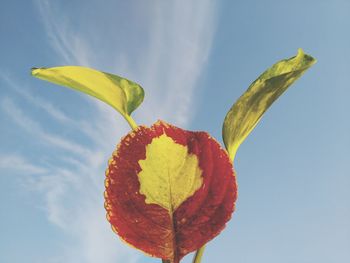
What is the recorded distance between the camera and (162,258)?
2.16 feet

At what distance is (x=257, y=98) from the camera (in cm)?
72

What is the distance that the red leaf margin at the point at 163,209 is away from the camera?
2.05 feet

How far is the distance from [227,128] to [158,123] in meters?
0.16

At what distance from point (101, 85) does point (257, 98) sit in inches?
9.9

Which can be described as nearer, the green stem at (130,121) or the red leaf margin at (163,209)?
the red leaf margin at (163,209)

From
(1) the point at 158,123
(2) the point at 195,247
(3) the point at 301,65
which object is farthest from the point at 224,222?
(3) the point at 301,65

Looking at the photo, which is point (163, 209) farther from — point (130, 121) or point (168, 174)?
point (130, 121)

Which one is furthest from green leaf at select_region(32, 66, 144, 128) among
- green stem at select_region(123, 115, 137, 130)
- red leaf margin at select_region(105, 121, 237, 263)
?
red leaf margin at select_region(105, 121, 237, 263)

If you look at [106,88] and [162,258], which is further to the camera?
[106,88]

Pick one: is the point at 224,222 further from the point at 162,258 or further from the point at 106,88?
the point at 106,88

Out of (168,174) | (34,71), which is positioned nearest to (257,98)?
(168,174)

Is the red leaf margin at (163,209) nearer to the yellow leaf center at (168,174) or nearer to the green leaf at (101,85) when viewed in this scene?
the yellow leaf center at (168,174)

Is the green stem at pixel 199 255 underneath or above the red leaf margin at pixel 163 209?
underneath

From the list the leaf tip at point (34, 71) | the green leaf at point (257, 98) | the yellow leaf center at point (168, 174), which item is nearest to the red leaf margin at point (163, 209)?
the yellow leaf center at point (168, 174)
